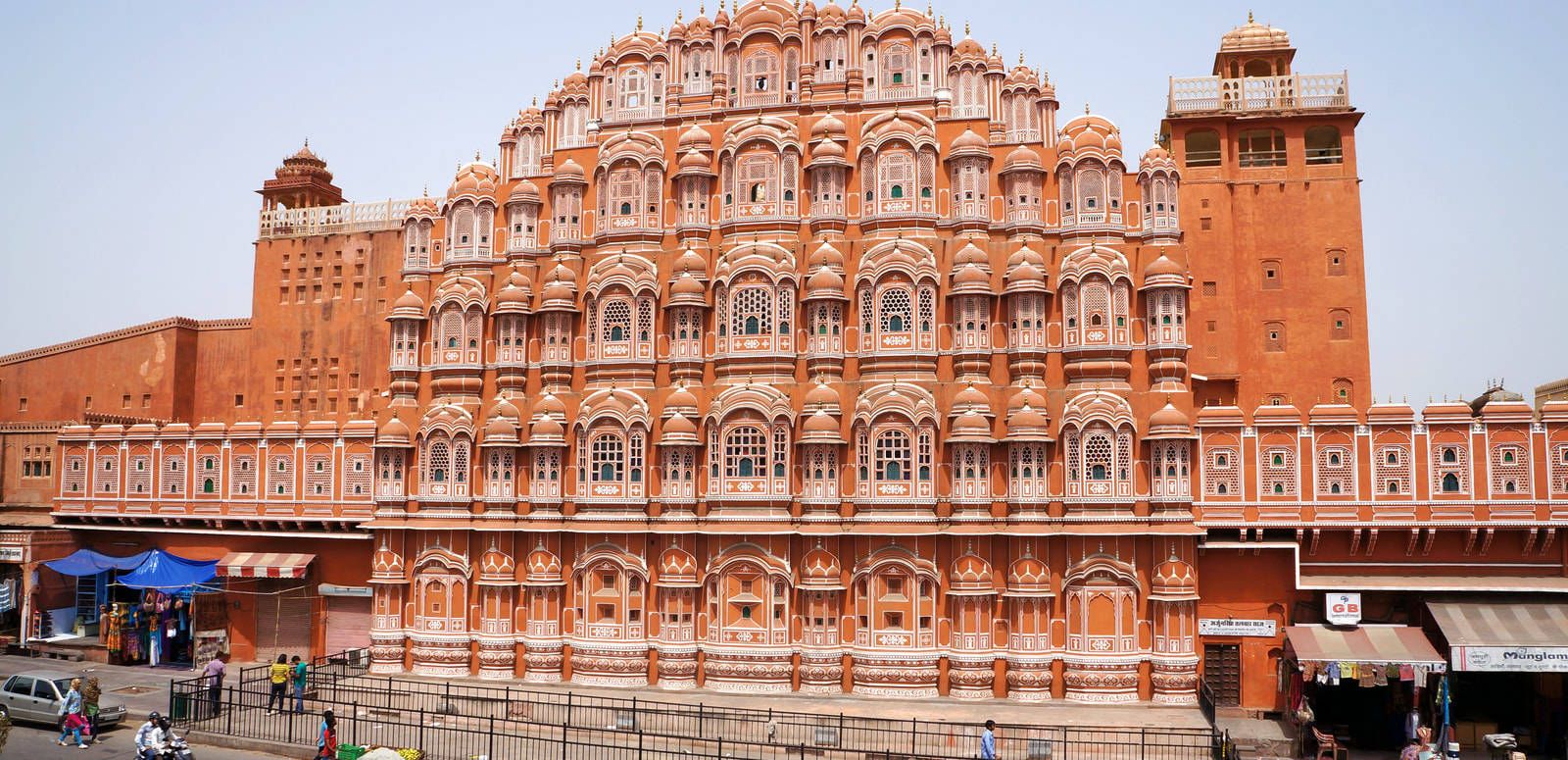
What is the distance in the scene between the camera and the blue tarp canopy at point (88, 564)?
36781mm

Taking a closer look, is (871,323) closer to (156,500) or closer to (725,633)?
(725,633)

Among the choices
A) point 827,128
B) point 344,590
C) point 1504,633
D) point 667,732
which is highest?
point 827,128

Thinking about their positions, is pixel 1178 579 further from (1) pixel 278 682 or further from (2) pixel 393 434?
(1) pixel 278 682

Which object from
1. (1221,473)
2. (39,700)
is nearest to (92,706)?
(39,700)

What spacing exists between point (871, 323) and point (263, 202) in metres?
31.7

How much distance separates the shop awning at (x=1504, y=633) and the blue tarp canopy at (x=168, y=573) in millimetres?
34926

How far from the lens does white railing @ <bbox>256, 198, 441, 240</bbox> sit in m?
44.9

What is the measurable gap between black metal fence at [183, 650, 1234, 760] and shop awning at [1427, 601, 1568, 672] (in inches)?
255

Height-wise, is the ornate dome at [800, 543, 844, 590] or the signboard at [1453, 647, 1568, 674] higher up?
the ornate dome at [800, 543, 844, 590]

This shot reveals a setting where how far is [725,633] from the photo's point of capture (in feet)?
102

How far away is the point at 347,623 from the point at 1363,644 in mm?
28932

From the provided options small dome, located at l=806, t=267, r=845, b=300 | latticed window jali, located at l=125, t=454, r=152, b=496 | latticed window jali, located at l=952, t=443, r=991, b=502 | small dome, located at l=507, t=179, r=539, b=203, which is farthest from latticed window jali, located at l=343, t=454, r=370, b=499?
A: latticed window jali, located at l=952, t=443, r=991, b=502

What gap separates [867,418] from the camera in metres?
30.5

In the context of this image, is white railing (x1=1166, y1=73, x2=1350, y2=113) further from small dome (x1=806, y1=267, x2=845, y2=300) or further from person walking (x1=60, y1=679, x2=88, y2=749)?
person walking (x1=60, y1=679, x2=88, y2=749)
